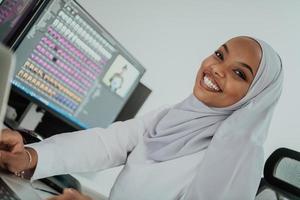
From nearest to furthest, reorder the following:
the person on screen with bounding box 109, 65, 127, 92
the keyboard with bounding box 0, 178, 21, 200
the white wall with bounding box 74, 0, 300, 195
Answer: the keyboard with bounding box 0, 178, 21, 200 < the person on screen with bounding box 109, 65, 127, 92 < the white wall with bounding box 74, 0, 300, 195

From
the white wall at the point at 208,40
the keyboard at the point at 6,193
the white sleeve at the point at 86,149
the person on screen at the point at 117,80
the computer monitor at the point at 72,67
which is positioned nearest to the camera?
the keyboard at the point at 6,193

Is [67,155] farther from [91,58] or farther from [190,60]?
[190,60]

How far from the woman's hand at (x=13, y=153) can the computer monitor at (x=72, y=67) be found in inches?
11.4

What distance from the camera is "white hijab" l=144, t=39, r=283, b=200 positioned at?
0.83 metres

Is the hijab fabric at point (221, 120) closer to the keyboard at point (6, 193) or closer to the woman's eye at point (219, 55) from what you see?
the woman's eye at point (219, 55)

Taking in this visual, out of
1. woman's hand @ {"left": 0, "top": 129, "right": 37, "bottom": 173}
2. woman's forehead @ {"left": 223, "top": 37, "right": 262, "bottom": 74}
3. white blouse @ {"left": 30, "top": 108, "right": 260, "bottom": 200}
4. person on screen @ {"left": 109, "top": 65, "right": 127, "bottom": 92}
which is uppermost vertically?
woman's forehead @ {"left": 223, "top": 37, "right": 262, "bottom": 74}

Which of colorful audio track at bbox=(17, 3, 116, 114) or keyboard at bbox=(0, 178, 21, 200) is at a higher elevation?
colorful audio track at bbox=(17, 3, 116, 114)

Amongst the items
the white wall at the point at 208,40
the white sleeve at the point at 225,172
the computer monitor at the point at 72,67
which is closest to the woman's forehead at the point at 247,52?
the white sleeve at the point at 225,172

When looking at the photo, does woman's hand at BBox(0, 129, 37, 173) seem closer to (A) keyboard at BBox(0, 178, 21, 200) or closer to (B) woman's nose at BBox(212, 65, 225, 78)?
(A) keyboard at BBox(0, 178, 21, 200)

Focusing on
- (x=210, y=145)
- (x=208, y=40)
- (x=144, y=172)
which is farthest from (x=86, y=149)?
(x=208, y=40)

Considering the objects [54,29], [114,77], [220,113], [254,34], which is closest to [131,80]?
[114,77]

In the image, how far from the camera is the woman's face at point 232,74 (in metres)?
0.84

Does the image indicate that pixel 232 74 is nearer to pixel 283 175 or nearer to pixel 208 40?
pixel 283 175

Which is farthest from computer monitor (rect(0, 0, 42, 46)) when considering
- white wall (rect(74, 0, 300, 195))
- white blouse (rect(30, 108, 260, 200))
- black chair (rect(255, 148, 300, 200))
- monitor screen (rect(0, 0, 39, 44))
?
white wall (rect(74, 0, 300, 195))
